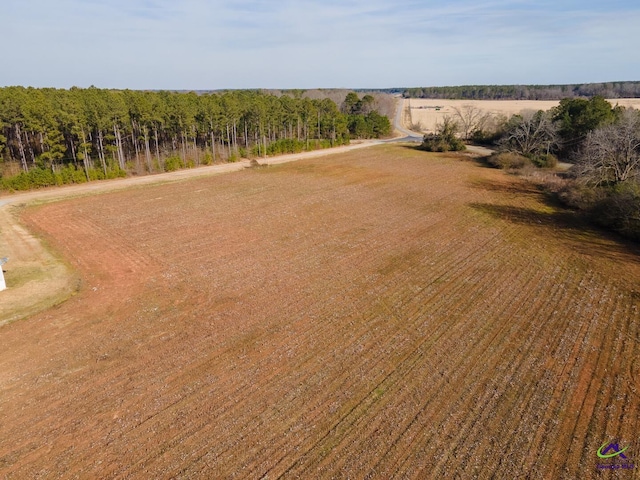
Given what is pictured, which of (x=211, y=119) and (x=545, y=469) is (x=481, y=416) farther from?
(x=211, y=119)

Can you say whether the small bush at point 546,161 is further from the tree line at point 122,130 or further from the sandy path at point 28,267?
the sandy path at point 28,267

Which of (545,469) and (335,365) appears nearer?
(545,469)

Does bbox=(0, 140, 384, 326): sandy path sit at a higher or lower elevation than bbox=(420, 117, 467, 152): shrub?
lower

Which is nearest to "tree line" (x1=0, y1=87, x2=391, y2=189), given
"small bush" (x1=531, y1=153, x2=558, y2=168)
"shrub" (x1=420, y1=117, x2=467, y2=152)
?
"shrub" (x1=420, y1=117, x2=467, y2=152)

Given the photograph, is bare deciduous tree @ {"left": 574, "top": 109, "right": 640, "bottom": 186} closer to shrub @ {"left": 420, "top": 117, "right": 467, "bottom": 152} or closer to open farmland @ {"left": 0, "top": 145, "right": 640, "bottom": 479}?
open farmland @ {"left": 0, "top": 145, "right": 640, "bottom": 479}

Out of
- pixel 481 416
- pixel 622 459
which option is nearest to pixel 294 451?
pixel 481 416

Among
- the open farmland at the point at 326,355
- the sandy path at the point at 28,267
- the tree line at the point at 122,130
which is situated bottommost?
the open farmland at the point at 326,355

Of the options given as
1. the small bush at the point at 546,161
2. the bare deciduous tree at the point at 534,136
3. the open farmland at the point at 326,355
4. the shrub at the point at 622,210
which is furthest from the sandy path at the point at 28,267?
the bare deciduous tree at the point at 534,136
